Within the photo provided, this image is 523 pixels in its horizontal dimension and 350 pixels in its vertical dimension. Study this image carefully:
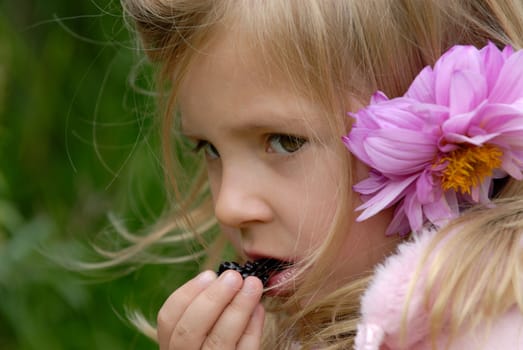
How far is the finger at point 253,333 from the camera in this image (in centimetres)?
165

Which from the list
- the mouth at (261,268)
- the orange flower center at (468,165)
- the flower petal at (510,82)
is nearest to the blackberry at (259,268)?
the mouth at (261,268)

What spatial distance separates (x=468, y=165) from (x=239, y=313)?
0.43m

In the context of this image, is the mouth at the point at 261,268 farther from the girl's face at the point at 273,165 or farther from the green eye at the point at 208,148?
the green eye at the point at 208,148

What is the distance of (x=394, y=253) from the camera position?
1.68 meters

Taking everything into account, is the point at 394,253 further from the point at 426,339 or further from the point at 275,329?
the point at 275,329

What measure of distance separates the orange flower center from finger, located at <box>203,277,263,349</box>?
0.34 m

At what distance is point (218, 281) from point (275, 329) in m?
0.29

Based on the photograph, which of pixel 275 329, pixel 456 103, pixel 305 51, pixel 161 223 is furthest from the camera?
pixel 161 223

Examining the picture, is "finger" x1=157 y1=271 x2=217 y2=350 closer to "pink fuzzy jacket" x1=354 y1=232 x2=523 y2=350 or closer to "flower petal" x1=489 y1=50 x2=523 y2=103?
"pink fuzzy jacket" x1=354 y1=232 x2=523 y2=350

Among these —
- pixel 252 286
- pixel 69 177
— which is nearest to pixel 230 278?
pixel 252 286

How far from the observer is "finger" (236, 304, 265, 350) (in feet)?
5.42

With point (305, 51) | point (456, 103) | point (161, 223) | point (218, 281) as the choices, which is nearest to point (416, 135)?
point (456, 103)

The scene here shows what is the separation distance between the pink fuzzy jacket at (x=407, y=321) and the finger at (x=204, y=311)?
24cm

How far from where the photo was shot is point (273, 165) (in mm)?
1668
